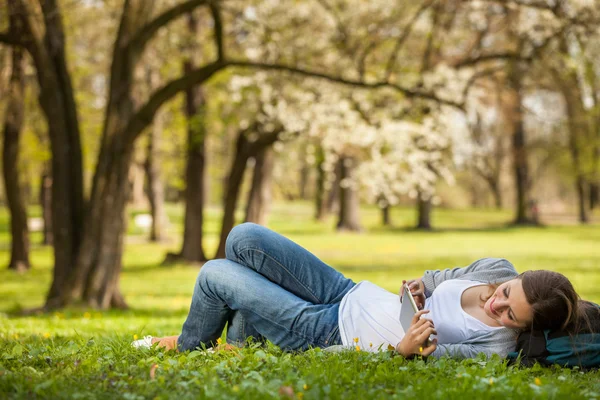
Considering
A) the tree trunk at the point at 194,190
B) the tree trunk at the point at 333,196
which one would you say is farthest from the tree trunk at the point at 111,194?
the tree trunk at the point at 333,196

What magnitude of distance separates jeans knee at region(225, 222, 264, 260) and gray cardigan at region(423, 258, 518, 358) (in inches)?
46.5

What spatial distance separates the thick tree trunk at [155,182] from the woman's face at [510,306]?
20.5m

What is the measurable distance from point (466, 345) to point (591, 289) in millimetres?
10478

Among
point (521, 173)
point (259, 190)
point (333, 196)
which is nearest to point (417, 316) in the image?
point (259, 190)

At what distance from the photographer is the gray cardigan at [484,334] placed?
405 cm

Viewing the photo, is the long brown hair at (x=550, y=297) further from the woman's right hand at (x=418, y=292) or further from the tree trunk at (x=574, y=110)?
the tree trunk at (x=574, y=110)

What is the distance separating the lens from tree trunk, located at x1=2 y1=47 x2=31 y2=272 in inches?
608

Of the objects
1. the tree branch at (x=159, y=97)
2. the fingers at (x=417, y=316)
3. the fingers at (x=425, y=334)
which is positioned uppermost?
the tree branch at (x=159, y=97)

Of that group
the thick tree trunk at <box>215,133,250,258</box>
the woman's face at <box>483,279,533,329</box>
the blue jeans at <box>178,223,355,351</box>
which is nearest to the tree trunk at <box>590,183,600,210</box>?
the thick tree trunk at <box>215,133,250,258</box>

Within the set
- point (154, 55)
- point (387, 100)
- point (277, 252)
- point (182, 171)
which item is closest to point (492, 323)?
point (277, 252)

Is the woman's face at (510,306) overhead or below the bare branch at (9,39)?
below

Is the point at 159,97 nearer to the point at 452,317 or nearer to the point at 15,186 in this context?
the point at 452,317

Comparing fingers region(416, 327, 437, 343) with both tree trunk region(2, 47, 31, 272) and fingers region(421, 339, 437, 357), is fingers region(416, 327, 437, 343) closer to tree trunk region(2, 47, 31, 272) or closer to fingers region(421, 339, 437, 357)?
fingers region(421, 339, 437, 357)

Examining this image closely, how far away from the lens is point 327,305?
4.37 m
